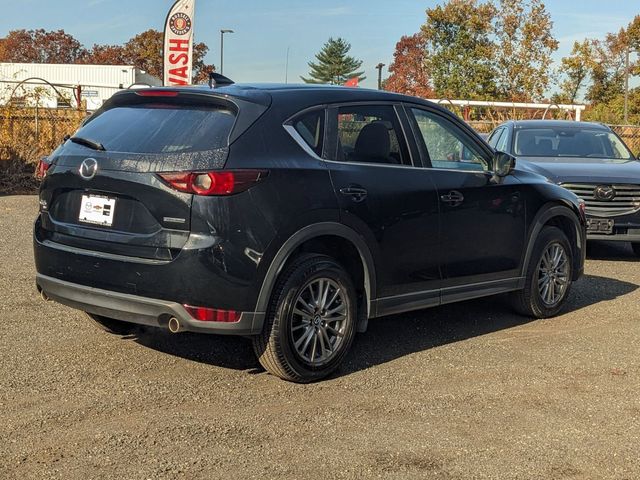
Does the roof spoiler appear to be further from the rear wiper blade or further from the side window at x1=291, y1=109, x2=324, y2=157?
the rear wiper blade

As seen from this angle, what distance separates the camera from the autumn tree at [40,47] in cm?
9044

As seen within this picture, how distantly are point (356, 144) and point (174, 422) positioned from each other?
85.5 inches

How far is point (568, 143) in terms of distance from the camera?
461 inches

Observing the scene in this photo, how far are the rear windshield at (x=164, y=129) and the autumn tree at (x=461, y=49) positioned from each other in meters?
50.5

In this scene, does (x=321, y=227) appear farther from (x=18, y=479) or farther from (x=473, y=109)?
(x=473, y=109)

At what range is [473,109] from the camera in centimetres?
2516

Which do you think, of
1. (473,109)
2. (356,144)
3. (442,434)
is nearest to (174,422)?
(442,434)

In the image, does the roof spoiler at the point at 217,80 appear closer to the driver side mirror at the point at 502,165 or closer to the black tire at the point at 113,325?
the black tire at the point at 113,325

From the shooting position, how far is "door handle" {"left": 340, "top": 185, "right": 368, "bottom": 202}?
5.07 m

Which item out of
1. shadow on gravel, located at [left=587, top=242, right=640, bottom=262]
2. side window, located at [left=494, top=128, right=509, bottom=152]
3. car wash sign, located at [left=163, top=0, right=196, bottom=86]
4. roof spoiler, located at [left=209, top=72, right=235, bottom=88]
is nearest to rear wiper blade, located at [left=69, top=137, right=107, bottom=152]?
roof spoiler, located at [left=209, top=72, right=235, bottom=88]

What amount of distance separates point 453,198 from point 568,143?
6468 millimetres

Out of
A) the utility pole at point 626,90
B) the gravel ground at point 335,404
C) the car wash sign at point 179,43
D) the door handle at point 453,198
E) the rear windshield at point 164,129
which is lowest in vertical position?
the gravel ground at point 335,404

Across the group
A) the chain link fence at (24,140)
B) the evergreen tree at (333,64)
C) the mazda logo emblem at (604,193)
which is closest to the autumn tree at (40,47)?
the evergreen tree at (333,64)

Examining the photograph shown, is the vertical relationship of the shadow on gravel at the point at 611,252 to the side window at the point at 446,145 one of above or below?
below
